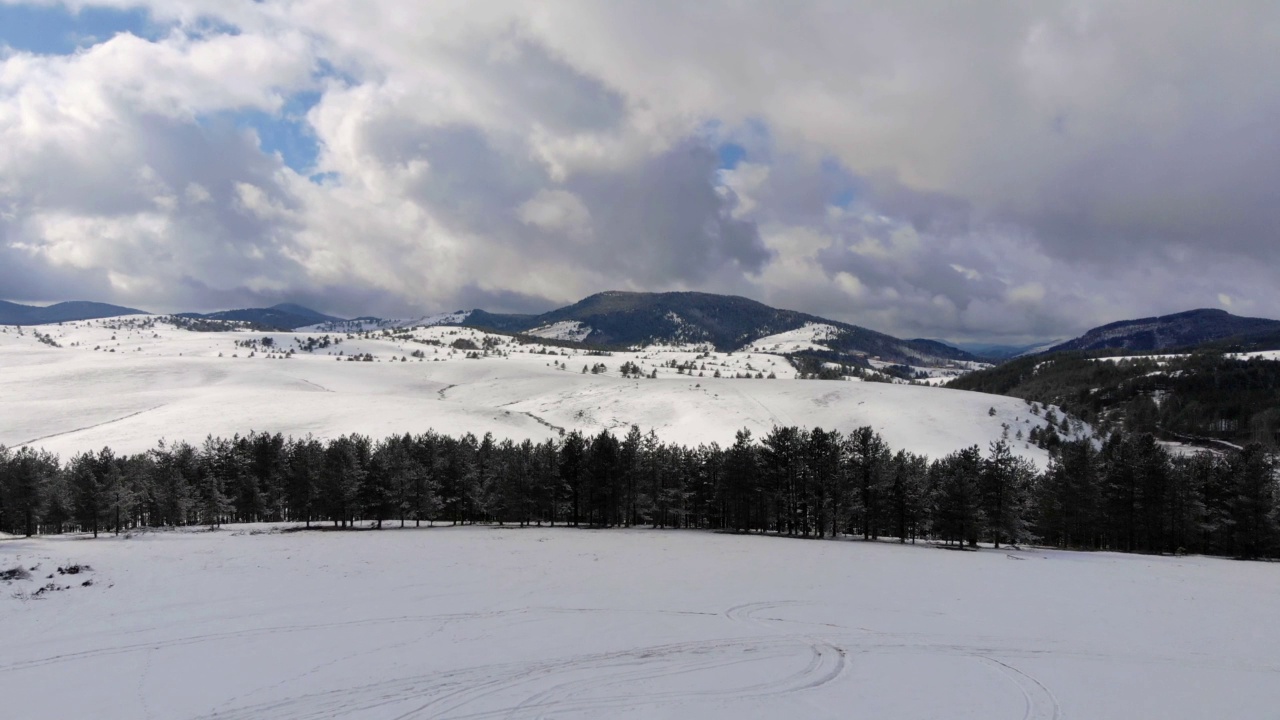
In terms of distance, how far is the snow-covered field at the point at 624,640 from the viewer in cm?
1628

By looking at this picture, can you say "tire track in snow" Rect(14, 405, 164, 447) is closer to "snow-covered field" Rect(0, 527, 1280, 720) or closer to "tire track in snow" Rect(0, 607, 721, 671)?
"snow-covered field" Rect(0, 527, 1280, 720)

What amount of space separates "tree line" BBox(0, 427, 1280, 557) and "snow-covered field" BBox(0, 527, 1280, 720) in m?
25.2

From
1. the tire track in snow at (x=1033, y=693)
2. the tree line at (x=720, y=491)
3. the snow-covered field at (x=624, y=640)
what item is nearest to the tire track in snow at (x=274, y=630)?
the snow-covered field at (x=624, y=640)

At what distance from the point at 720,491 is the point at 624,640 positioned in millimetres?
57536

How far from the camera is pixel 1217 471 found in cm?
6431

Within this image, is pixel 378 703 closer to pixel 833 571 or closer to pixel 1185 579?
pixel 833 571

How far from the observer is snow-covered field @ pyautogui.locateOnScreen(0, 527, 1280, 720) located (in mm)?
16281

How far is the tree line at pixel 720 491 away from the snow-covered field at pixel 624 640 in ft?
82.6

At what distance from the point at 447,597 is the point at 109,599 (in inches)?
621

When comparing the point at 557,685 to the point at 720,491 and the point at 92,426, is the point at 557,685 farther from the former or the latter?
the point at 92,426

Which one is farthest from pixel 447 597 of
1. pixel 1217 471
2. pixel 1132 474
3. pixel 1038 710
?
pixel 1217 471

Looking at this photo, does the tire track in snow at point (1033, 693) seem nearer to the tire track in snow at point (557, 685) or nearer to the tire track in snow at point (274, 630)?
the tire track in snow at point (557, 685)

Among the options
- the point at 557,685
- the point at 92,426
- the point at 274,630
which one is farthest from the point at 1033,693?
the point at 92,426

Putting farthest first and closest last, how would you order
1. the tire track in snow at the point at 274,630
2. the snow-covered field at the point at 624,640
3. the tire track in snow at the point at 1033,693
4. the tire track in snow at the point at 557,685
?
the tire track in snow at the point at 274,630
the snow-covered field at the point at 624,640
the tire track in snow at the point at 1033,693
the tire track in snow at the point at 557,685
